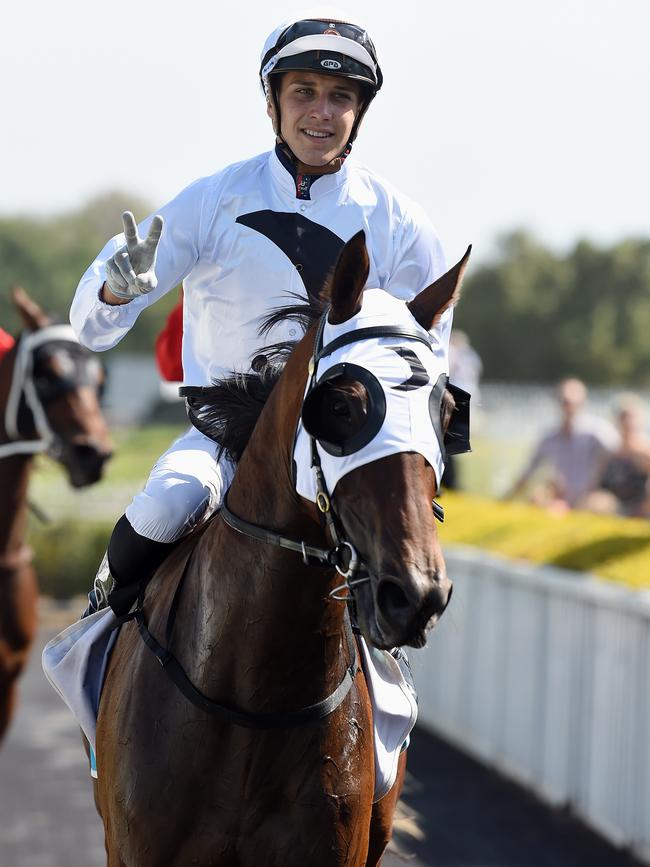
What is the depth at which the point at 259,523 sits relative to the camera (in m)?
3.11

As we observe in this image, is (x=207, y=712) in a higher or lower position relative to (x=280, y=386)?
lower

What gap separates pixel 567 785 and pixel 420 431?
16.0 ft

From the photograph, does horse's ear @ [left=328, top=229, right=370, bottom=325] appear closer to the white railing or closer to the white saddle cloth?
the white saddle cloth

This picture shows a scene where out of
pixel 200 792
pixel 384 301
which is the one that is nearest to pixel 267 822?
pixel 200 792

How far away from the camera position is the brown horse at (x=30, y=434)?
6.95 meters

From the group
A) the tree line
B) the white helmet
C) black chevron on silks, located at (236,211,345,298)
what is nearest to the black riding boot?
black chevron on silks, located at (236,211,345,298)

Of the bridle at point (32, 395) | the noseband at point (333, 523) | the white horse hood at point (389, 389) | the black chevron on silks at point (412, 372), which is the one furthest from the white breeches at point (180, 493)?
the bridle at point (32, 395)

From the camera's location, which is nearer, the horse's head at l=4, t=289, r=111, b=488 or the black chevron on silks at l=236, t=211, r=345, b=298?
the black chevron on silks at l=236, t=211, r=345, b=298

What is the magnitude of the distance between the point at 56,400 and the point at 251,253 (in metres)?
4.20

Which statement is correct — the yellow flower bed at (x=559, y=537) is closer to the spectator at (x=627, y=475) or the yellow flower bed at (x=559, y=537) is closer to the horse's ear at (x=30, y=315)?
the spectator at (x=627, y=475)

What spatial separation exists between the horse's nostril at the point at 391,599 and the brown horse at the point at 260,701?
0.36 metres

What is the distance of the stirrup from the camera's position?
3.69 metres

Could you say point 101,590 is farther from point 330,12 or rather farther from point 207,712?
point 330,12

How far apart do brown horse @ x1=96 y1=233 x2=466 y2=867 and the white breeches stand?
7.1 inches
